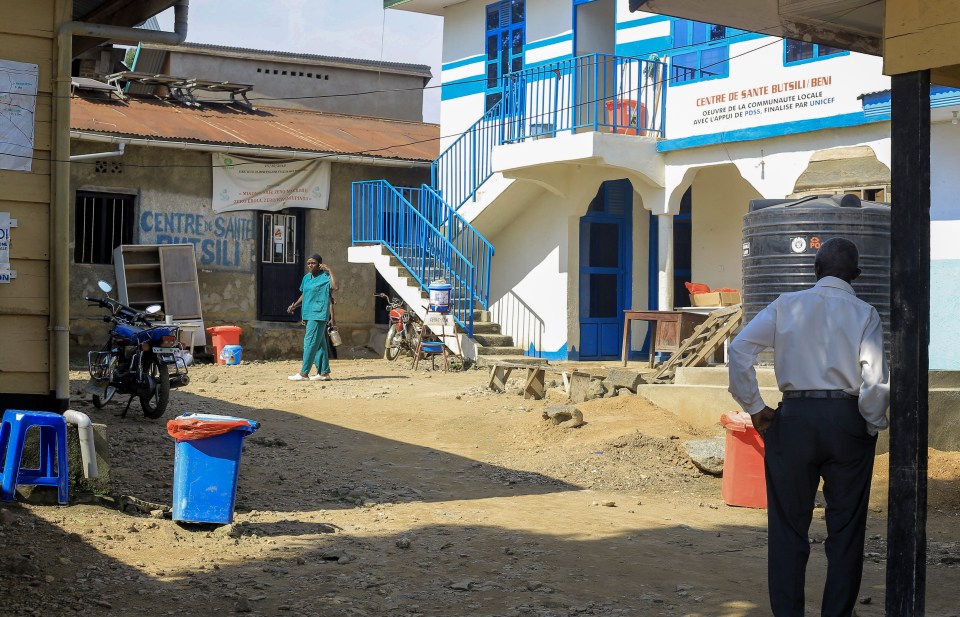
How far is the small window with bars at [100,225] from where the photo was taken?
1733 centimetres

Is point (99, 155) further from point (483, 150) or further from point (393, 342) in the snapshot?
point (483, 150)

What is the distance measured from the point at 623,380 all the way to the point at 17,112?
6.92 metres

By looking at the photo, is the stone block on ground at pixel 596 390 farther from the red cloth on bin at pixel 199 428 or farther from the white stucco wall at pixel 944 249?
the red cloth on bin at pixel 199 428

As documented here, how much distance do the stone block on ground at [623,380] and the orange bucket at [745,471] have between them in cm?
348

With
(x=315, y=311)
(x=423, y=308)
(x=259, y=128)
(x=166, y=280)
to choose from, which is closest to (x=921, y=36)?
(x=315, y=311)

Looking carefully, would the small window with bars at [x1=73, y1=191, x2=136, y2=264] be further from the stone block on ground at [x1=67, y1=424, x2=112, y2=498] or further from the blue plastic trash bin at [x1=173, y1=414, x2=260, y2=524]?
the blue plastic trash bin at [x1=173, y1=414, x2=260, y2=524]

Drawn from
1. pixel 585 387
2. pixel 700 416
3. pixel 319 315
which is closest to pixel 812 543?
pixel 700 416

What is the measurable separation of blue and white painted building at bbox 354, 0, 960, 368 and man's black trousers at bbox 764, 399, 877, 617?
7702 millimetres

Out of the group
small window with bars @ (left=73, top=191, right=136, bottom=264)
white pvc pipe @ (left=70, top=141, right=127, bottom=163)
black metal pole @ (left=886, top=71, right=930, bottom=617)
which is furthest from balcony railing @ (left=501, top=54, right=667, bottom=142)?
black metal pole @ (left=886, top=71, right=930, bottom=617)

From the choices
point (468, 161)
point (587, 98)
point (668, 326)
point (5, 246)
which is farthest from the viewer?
point (468, 161)

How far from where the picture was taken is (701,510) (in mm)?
8258

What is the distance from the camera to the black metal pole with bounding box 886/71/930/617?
13.8ft

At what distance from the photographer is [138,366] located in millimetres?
10594

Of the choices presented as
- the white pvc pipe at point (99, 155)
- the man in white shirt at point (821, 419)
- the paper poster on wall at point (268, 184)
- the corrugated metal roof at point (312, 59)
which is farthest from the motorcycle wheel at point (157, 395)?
the corrugated metal roof at point (312, 59)
